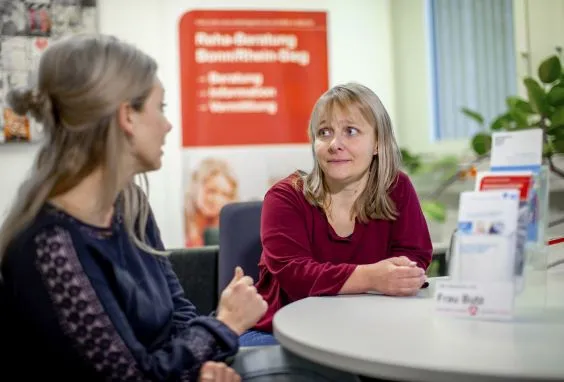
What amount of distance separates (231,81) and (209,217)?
33.6 inches

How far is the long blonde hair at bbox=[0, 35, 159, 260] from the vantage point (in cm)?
123

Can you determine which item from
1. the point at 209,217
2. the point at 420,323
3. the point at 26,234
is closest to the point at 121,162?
the point at 26,234

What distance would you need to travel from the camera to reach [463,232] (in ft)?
4.27

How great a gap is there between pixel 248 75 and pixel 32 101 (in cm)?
346

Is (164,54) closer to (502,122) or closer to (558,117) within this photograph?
(502,122)

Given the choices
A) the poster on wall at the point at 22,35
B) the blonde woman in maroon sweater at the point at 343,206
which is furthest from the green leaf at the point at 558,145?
the poster on wall at the point at 22,35

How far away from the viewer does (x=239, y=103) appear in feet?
15.2

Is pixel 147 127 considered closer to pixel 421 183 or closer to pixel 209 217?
pixel 209 217

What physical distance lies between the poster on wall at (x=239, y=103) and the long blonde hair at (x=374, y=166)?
2.54 metres

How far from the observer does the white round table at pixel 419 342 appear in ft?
3.31

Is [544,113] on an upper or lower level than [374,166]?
upper

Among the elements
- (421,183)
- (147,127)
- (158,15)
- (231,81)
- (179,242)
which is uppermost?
(158,15)

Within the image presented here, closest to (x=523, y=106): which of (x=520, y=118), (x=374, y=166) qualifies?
(x=520, y=118)

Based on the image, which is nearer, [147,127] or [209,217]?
[147,127]
